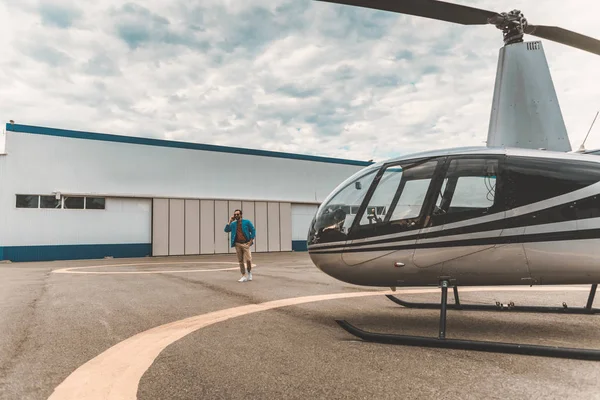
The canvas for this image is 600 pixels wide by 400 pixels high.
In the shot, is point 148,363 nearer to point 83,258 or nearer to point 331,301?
point 331,301

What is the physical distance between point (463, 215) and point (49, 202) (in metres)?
20.3

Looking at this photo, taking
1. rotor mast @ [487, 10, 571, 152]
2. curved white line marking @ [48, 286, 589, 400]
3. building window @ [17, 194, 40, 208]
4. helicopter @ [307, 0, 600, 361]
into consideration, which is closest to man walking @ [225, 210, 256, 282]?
curved white line marking @ [48, 286, 589, 400]

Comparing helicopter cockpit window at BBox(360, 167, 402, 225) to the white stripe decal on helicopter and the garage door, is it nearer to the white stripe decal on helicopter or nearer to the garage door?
the white stripe decal on helicopter

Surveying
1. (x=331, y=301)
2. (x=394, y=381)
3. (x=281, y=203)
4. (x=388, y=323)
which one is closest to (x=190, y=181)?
(x=281, y=203)

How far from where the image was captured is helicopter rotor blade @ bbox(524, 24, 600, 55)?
281 inches

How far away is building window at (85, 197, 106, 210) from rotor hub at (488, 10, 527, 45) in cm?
1960

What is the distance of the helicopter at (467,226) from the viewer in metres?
4.39

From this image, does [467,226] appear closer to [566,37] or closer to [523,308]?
[523,308]

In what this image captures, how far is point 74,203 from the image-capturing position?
64.5 ft

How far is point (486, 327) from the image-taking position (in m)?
5.05

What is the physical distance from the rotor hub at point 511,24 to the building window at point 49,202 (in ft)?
65.7

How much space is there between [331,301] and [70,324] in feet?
13.3

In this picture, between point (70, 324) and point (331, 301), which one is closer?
point (70, 324)

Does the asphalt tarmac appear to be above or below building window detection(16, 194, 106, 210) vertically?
below
